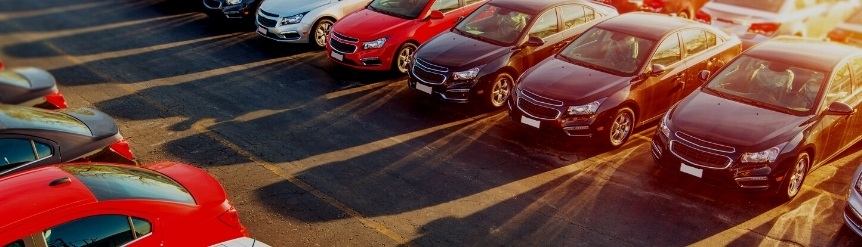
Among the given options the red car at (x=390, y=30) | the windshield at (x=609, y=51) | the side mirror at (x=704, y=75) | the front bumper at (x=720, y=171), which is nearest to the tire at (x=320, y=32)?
the red car at (x=390, y=30)

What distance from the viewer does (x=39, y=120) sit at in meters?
8.34

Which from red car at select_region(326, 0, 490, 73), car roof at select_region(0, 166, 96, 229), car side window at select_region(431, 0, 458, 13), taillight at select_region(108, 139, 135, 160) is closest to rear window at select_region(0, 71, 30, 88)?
taillight at select_region(108, 139, 135, 160)

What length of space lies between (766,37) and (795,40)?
299cm

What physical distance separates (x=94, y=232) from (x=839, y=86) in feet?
27.8

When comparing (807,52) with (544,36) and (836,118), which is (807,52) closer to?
(836,118)

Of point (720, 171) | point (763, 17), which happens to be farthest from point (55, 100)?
point (763, 17)

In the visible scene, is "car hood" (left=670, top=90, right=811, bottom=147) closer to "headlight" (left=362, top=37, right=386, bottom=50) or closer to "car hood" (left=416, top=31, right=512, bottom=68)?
"car hood" (left=416, top=31, right=512, bottom=68)

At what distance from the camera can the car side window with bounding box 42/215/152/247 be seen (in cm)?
575

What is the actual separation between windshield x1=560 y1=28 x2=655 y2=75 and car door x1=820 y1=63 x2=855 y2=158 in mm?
2348

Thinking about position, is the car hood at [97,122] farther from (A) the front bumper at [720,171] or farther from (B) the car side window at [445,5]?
(B) the car side window at [445,5]

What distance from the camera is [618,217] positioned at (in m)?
8.80

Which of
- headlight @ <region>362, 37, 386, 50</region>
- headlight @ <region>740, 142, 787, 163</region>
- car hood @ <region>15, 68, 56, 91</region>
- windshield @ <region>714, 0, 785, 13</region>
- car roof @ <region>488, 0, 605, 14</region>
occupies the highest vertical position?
car roof @ <region>488, 0, 605, 14</region>

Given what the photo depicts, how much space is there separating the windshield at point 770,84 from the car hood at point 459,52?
129 inches

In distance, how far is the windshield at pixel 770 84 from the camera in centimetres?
948
